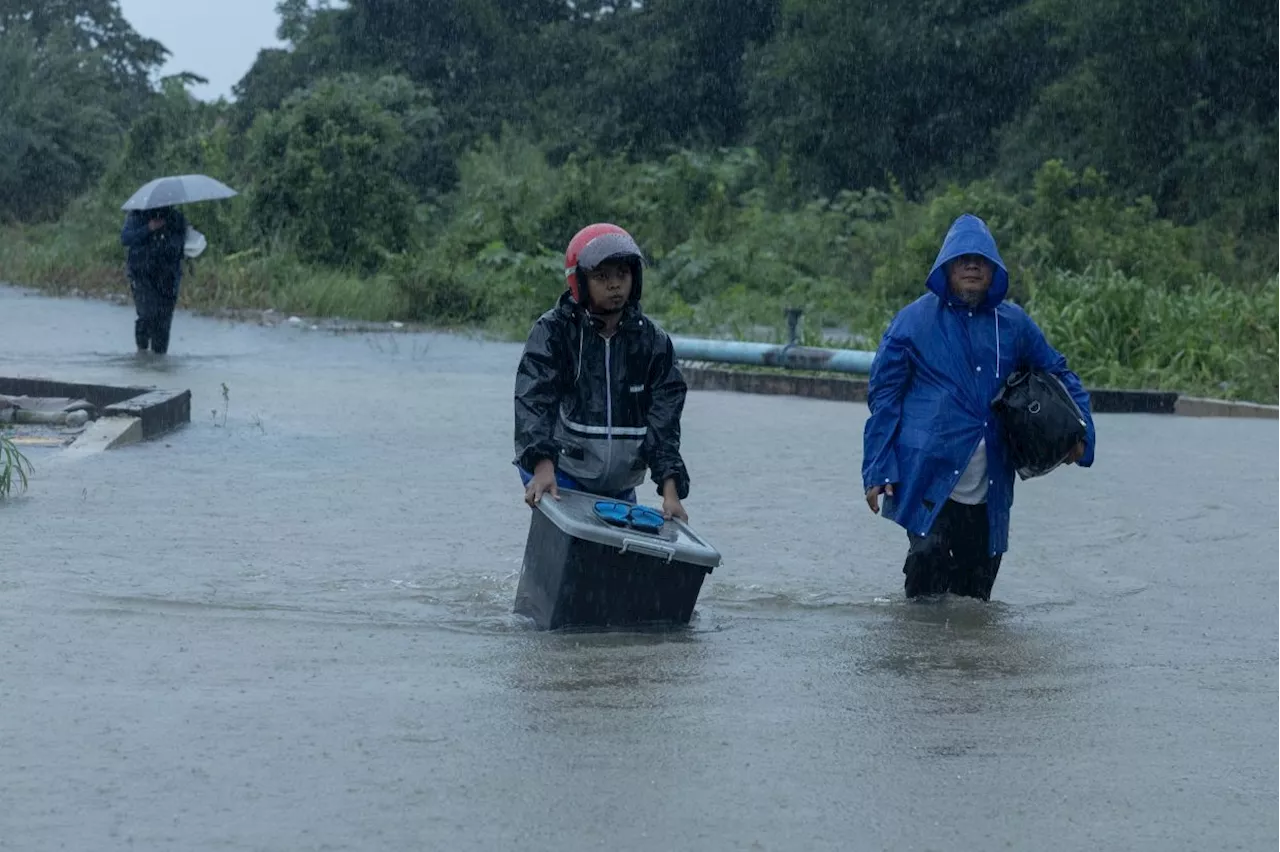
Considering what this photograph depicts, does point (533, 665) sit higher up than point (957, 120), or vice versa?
point (957, 120)

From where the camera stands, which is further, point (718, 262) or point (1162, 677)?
point (718, 262)

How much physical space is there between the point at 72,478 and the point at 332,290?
1785cm

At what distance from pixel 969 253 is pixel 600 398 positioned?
1.32 m

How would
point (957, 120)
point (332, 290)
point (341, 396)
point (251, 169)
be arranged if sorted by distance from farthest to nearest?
point (957, 120)
point (251, 169)
point (332, 290)
point (341, 396)

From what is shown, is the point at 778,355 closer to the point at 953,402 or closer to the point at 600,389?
the point at 953,402

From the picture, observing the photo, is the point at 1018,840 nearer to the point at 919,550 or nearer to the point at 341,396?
the point at 919,550

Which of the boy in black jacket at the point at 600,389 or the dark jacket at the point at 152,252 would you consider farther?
the dark jacket at the point at 152,252

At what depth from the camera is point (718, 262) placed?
30250 mm

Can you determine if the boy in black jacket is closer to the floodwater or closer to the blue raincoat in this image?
the floodwater

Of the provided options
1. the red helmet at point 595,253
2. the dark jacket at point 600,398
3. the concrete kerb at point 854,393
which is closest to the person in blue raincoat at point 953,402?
the dark jacket at point 600,398

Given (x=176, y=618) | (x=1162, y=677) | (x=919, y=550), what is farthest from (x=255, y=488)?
(x=1162, y=677)

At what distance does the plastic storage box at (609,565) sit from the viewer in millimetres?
6762

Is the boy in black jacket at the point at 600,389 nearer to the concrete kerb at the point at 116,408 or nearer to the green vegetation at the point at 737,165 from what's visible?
the concrete kerb at the point at 116,408

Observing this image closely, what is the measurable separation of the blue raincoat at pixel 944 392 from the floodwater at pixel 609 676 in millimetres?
490
